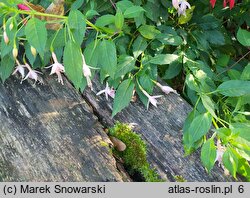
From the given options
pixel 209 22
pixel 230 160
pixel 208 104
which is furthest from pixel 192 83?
pixel 209 22

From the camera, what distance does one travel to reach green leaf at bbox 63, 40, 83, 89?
47.6 inches

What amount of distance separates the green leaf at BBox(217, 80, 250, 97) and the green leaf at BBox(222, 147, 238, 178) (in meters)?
0.22

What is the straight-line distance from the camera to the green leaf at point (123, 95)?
135 cm

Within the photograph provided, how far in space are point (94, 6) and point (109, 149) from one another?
0.53 metres

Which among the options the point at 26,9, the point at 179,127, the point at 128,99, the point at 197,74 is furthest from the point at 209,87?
the point at 26,9

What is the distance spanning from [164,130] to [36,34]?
51cm

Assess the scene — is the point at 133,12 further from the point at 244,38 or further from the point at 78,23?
the point at 244,38

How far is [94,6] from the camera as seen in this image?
1539mm

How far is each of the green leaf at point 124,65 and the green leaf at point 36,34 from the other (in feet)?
0.99

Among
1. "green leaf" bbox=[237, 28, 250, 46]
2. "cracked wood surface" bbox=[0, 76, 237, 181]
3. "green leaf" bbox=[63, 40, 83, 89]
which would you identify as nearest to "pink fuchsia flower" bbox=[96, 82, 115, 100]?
"cracked wood surface" bbox=[0, 76, 237, 181]

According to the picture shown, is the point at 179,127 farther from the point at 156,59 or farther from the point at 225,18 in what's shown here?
the point at 225,18

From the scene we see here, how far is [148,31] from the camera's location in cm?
151

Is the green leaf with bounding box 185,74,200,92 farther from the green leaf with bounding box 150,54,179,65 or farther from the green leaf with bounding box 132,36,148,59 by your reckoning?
the green leaf with bounding box 132,36,148,59

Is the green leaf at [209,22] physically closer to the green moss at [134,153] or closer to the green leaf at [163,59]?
the green leaf at [163,59]
